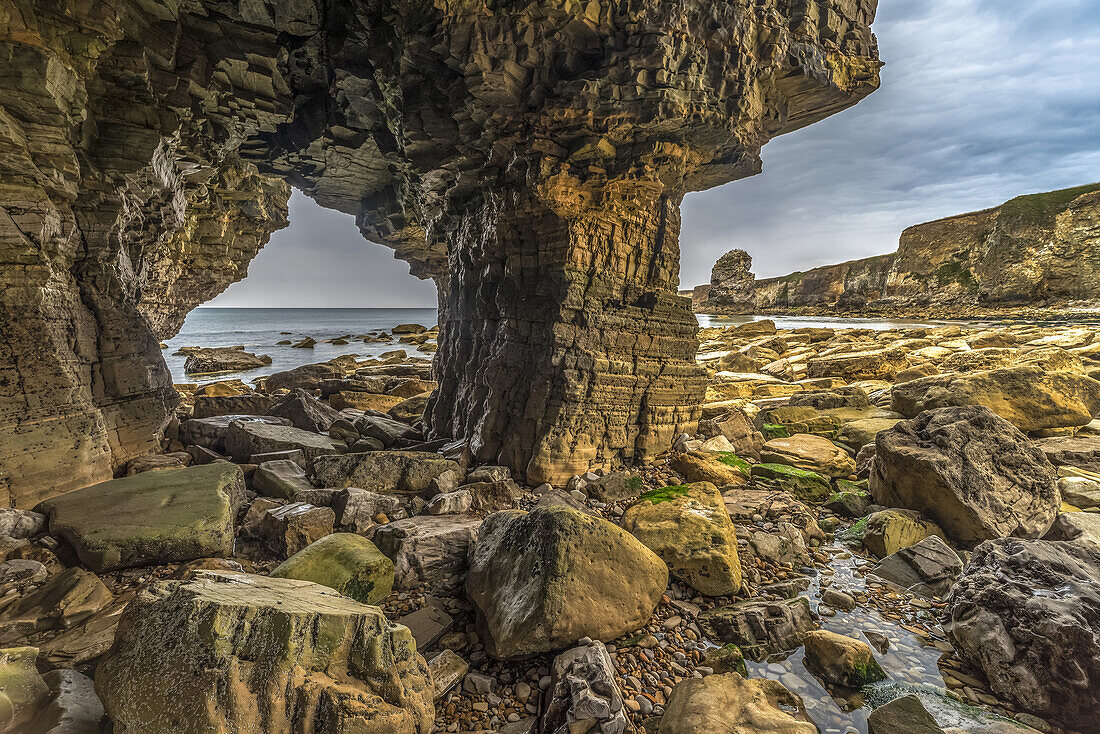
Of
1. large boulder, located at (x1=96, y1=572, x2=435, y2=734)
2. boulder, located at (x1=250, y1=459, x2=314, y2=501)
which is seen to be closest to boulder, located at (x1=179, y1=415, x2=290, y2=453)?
boulder, located at (x1=250, y1=459, x2=314, y2=501)

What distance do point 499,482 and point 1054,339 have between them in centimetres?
2173

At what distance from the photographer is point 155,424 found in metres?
6.96

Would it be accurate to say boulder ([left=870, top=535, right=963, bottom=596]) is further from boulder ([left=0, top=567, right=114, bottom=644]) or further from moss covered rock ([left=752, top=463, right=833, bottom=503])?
boulder ([left=0, top=567, right=114, bottom=644])

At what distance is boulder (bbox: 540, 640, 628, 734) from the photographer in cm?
249

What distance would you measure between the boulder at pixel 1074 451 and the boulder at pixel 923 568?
3493 mm

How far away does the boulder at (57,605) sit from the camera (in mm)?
3150

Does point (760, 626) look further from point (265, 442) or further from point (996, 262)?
point (996, 262)

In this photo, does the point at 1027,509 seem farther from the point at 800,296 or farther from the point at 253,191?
the point at 800,296

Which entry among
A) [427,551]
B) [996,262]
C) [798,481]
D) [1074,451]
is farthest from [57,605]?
[996,262]

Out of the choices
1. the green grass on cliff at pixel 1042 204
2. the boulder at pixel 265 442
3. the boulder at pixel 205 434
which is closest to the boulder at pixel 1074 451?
the boulder at pixel 265 442

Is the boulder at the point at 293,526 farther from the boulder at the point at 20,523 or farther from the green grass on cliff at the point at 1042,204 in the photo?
the green grass on cliff at the point at 1042,204

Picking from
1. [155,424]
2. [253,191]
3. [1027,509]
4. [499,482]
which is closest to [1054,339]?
[1027,509]

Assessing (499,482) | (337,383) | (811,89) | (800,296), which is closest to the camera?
(499,482)

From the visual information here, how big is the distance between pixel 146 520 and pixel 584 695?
4.90 metres
